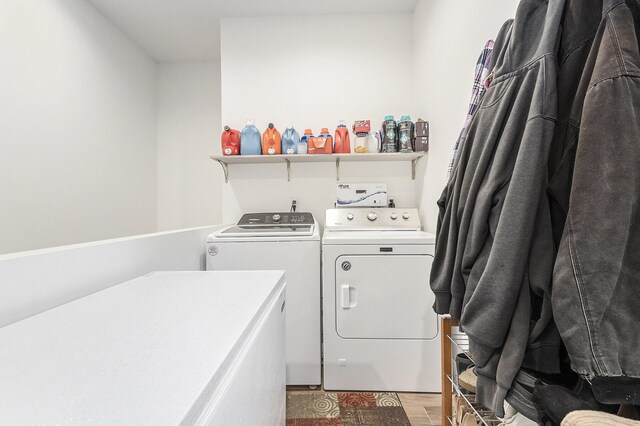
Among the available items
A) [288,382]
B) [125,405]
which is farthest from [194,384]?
[288,382]

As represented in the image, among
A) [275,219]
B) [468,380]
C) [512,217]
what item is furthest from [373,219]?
[512,217]

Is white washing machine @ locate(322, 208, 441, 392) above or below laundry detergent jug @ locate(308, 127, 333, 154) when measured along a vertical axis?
below

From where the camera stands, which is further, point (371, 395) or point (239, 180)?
point (239, 180)

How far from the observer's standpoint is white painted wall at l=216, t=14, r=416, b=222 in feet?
9.13

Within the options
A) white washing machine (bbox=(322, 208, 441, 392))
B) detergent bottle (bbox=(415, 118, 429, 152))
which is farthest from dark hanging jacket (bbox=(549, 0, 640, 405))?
detergent bottle (bbox=(415, 118, 429, 152))

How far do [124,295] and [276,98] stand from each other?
2322 mm

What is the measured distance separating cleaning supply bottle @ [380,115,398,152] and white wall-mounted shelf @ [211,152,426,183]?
0.07 m

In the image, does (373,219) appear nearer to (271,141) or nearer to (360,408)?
(271,141)

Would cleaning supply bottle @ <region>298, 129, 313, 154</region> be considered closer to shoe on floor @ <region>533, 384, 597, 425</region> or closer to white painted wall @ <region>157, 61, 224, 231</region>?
white painted wall @ <region>157, 61, 224, 231</region>

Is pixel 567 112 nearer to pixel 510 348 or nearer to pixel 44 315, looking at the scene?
pixel 510 348

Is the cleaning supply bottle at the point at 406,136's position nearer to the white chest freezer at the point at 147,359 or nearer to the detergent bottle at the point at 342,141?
the detergent bottle at the point at 342,141

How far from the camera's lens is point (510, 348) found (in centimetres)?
71

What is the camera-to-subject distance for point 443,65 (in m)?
2.09

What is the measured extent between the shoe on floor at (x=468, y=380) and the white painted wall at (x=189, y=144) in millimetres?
3102
